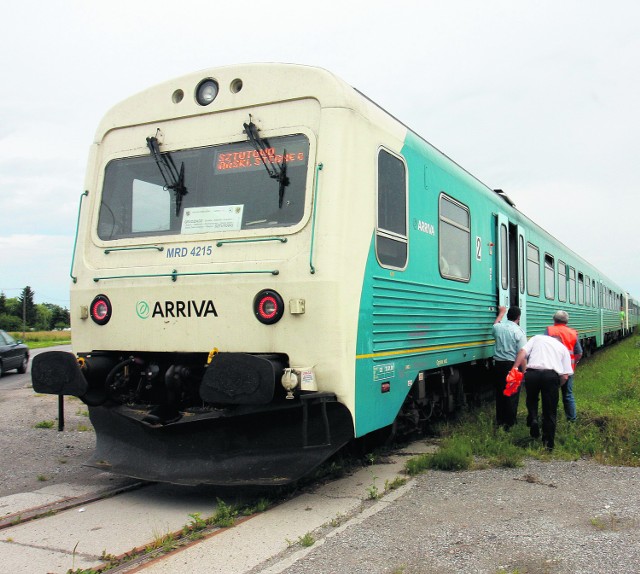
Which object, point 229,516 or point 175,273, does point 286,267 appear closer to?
point 175,273

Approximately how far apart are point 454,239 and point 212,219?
312 centimetres

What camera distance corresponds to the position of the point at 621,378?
1223cm

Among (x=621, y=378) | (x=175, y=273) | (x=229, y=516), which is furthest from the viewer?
(x=621, y=378)

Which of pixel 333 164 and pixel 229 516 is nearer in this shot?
pixel 229 516

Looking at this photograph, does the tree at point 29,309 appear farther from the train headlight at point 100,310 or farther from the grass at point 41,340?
the train headlight at point 100,310

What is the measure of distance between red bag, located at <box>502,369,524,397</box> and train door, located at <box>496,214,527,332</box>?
2.21 metres

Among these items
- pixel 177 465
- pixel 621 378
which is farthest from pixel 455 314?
pixel 621 378

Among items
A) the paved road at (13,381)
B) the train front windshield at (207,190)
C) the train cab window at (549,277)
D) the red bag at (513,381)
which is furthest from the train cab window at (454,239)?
the paved road at (13,381)

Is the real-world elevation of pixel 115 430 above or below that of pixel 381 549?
above

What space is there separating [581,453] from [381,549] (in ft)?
11.9

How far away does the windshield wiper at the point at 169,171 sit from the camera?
238 inches

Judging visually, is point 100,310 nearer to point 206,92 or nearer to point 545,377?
point 206,92

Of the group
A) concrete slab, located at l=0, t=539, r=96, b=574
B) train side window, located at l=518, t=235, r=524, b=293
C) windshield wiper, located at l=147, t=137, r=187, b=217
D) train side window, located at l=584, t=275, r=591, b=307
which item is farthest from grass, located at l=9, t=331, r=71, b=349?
concrete slab, located at l=0, t=539, r=96, b=574

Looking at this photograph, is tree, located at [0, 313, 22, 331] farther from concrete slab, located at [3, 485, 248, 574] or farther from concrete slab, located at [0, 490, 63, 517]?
concrete slab, located at [3, 485, 248, 574]
